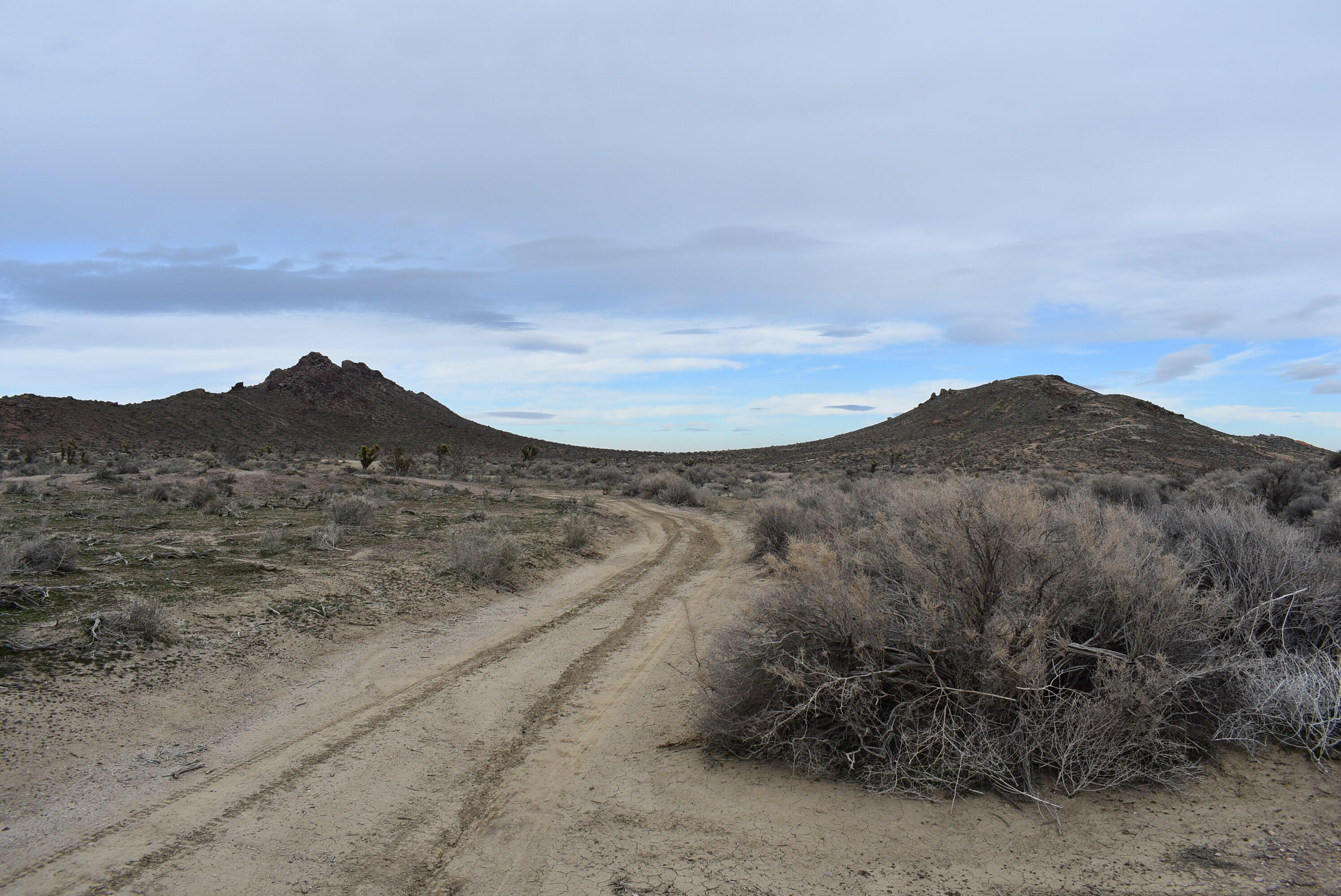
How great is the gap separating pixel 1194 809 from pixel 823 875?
7.75 ft

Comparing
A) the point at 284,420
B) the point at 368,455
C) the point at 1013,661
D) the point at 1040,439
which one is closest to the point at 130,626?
the point at 1013,661

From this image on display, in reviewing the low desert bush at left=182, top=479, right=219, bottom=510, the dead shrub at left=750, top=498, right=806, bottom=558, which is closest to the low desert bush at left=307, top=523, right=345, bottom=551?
the low desert bush at left=182, top=479, right=219, bottom=510

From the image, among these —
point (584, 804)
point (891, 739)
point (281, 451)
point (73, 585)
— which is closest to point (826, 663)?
point (891, 739)

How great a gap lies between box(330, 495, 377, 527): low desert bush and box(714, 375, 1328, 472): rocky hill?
3661 cm

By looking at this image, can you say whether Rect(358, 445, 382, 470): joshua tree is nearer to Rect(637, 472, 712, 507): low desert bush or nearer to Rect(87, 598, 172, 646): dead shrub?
Rect(637, 472, 712, 507): low desert bush

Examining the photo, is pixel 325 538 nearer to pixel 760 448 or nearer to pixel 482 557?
pixel 482 557

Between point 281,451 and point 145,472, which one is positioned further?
point 281,451

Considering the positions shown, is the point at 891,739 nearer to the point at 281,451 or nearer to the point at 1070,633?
the point at 1070,633

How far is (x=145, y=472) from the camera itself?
Answer: 26984 mm

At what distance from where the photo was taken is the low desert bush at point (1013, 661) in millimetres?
4504

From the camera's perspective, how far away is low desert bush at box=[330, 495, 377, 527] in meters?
15.1

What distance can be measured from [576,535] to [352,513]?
4.98 metres

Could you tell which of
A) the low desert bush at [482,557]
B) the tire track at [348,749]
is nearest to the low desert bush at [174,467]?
the low desert bush at [482,557]

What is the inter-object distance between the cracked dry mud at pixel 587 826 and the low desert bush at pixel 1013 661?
0.80ft
